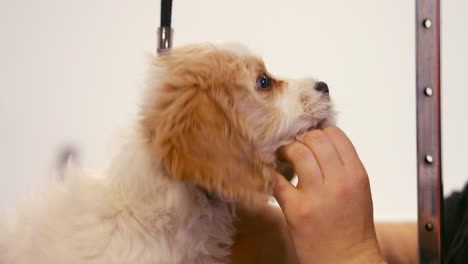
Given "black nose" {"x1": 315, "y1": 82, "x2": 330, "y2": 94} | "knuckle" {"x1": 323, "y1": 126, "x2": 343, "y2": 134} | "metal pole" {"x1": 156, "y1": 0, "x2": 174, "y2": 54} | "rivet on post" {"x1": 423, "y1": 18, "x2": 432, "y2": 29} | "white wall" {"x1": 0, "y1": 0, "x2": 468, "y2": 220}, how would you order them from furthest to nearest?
"white wall" {"x1": 0, "y1": 0, "x2": 468, "y2": 220}
"metal pole" {"x1": 156, "y1": 0, "x2": 174, "y2": 54}
"black nose" {"x1": 315, "y1": 82, "x2": 330, "y2": 94}
"knuckle" {"x1": 323, "y1": 126, "x2": 343, "y2": 134}
"rivet on post" {"x1": 423, "y1": 18, "x2": 432, "y2": 29}

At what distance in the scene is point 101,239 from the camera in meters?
0.68

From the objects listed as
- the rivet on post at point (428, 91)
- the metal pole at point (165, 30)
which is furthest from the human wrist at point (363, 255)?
the metal pole at point (165, 30)

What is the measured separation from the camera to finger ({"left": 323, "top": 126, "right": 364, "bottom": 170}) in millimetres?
625

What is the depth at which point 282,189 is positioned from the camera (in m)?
0.65

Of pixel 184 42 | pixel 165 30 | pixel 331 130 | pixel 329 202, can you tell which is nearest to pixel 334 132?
pixel 331 130

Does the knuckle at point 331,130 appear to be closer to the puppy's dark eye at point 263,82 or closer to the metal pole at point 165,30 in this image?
the puppy's dark eye at point 263,82

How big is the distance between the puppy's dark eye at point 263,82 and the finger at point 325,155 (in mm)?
147

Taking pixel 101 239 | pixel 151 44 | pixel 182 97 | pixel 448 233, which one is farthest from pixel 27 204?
pixel 151 44

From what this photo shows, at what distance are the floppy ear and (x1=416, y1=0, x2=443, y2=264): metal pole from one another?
23cm

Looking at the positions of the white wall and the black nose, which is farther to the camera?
the white wall

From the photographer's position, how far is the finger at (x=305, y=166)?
0.62 metres

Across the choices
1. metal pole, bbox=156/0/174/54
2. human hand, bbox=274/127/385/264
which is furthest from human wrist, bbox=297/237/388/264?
metal pole, bbox=156/0/174/54

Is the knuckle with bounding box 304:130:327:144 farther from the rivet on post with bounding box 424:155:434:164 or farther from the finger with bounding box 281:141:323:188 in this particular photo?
the rivet on post with bounding box 424:155:434:164

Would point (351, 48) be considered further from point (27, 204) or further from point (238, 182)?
point (27, 204)
